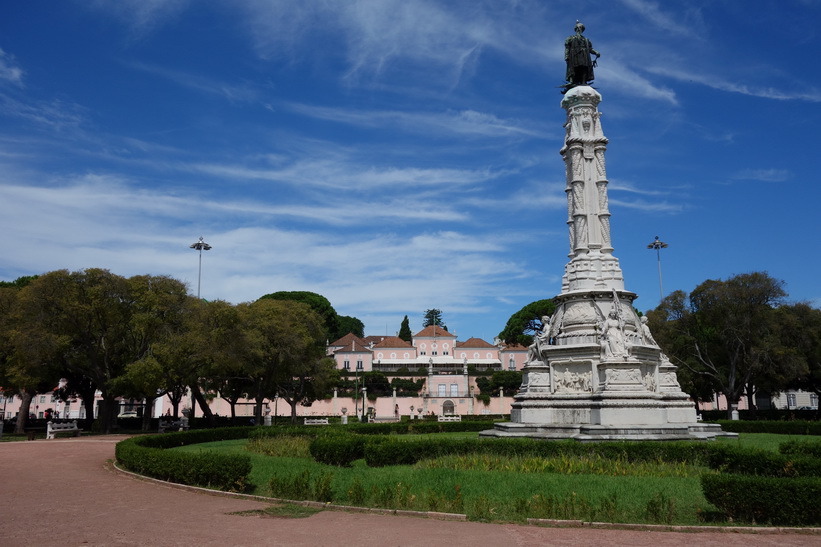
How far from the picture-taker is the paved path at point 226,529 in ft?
28.8

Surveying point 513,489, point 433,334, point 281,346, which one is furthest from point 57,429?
point 433,334

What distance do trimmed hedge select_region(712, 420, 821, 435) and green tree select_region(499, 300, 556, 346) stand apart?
47779 millimetres

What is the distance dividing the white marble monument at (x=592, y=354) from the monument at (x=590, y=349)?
39 millimetres

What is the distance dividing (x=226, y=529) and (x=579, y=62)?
27.1m

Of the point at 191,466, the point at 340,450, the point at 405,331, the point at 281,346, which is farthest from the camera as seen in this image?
the point at 405,331

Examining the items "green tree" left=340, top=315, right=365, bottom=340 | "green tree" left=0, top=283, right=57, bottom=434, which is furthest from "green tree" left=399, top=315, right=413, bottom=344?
"green tree" left=0, top=283, right=57, bottom=434

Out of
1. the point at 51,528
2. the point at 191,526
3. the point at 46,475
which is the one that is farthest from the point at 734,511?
the point at 46,475

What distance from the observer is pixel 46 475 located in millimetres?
16078

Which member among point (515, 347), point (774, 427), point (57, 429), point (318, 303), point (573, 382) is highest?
point (318, 303)

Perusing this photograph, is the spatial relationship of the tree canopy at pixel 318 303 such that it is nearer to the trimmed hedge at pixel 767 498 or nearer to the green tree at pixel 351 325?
the green tree at pixel 351 325

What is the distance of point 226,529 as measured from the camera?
9.47m

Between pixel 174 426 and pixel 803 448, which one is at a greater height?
pixel 803 448

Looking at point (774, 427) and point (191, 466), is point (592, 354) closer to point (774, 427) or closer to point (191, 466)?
point (774, 427)

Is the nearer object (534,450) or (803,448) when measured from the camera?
(803,448)
